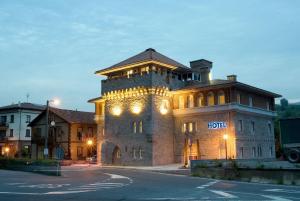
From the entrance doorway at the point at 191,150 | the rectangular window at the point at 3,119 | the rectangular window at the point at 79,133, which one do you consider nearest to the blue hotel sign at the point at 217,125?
the entrance doorway at the point at 191,150

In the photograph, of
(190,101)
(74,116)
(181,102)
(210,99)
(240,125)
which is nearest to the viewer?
(240,125)

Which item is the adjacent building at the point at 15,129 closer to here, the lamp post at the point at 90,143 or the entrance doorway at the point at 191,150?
the lamp post at the point at 90,143

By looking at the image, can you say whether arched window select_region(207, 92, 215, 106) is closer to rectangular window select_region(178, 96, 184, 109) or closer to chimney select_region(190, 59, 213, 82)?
rectangular window select_region(178, 96, 184, 109)

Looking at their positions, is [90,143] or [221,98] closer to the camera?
[221,98]

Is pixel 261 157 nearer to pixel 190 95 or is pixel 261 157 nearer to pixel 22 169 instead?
pixel 190 95

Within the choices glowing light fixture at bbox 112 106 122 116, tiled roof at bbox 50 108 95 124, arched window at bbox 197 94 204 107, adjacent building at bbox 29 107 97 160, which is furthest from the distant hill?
glowing light fixture at bbox 112 106 122 116

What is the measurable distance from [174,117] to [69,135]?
2137 centimetres

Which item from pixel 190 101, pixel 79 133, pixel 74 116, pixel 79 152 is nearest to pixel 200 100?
pixel 190 101

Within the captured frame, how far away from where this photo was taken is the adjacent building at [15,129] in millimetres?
71688

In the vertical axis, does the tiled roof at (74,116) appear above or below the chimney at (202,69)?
below

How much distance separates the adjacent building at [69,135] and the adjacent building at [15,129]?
7.82m

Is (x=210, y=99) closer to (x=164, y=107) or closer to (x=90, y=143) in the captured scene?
(x=164, y=107)

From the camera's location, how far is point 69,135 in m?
59.7

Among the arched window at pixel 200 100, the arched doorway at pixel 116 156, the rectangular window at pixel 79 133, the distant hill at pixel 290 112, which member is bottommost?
the arched doorway at pixel 116 156
